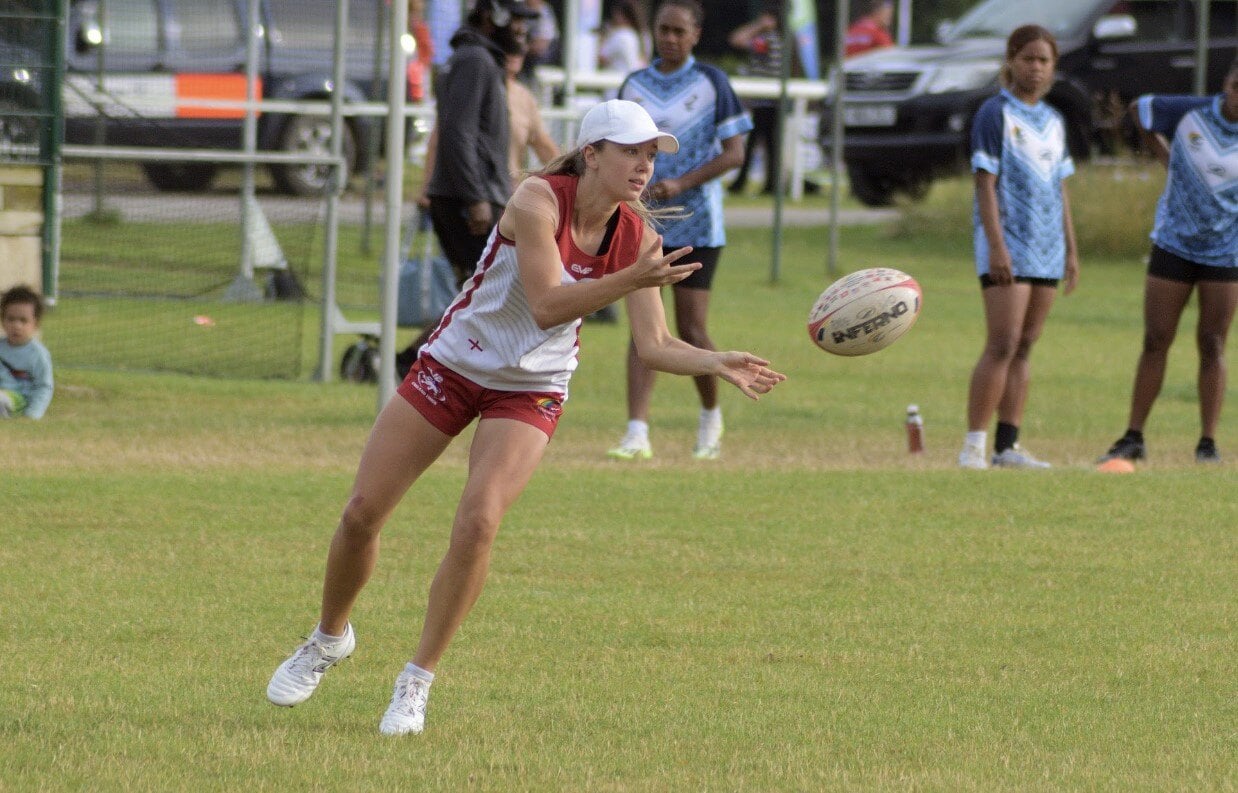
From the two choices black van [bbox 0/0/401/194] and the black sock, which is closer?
the black sock

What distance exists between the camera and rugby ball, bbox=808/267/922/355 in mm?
6688

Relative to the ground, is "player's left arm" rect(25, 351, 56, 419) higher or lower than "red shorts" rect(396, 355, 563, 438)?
lower

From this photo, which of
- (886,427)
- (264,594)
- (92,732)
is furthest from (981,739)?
(886,427)

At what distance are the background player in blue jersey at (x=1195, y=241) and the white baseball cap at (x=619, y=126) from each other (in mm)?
5767

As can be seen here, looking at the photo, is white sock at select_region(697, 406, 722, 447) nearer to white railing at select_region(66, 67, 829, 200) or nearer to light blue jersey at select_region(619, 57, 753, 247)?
light blue jersey at select_region(619, 57, 753, 247)

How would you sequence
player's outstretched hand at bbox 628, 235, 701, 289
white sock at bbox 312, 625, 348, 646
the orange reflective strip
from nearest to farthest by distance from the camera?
player's outstretched hand at bbox 628, 235, 701, 289 → white sock at bbox 312, 625, 348, 646 → the orange reflective strip

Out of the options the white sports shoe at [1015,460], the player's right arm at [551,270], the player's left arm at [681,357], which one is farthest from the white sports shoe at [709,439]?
the player's right arm at [551,270]

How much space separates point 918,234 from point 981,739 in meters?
18.5

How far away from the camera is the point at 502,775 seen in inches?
203

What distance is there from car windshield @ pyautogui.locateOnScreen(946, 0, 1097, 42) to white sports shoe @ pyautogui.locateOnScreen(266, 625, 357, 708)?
63.4 ft

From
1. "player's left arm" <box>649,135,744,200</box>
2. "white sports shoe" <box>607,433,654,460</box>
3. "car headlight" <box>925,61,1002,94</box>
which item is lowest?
"white sports shoe" <box>607,433,654,460</box>

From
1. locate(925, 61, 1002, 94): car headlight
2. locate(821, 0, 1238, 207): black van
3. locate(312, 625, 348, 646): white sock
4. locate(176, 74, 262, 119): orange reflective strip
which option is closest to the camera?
locate(312, 625, 348, 646): white sock

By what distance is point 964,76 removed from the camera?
23.9 meters

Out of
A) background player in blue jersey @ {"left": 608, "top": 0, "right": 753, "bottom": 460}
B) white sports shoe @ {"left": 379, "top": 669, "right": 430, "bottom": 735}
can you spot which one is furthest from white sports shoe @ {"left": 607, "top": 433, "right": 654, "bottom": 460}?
white sports shoe @ {"left": 379, "top": 669, "right": 430, "bottom": 735}
